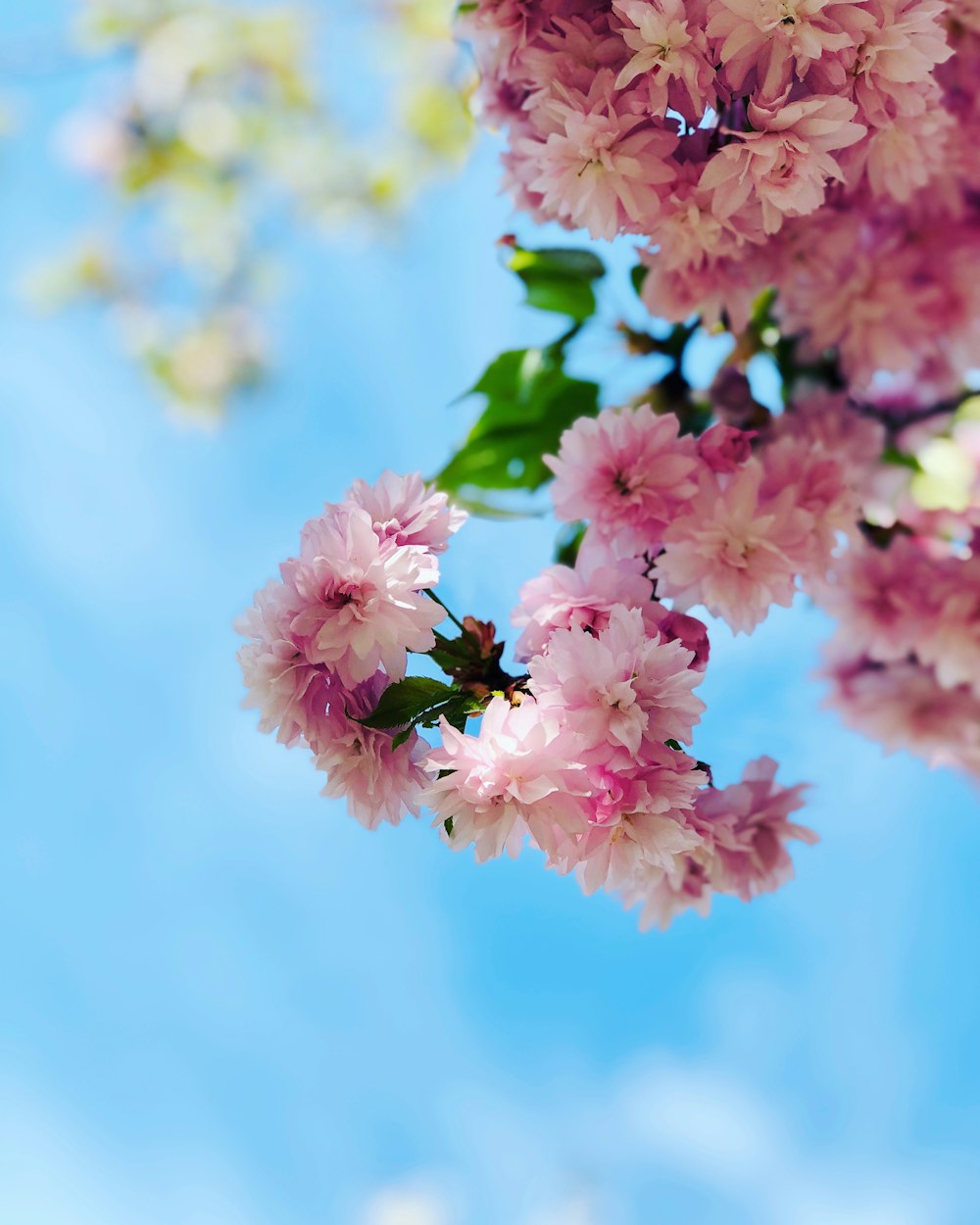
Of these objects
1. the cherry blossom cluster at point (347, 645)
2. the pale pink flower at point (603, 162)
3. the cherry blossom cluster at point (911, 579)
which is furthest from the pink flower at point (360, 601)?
the cherry blossom cluster at point (911, 579)

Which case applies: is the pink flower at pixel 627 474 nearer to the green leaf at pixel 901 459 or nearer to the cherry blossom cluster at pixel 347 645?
the cherry blossom cluster at pixel 347 645

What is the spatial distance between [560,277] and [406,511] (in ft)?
1.29

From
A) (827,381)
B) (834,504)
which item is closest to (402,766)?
(834,504)

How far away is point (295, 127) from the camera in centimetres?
202

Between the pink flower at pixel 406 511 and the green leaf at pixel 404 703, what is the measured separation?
7 centimetres

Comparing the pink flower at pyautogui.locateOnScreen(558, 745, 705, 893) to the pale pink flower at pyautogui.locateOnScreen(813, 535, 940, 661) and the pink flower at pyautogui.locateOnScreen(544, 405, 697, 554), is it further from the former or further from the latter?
the pale pink flower at pyautogui.locateOnScreen(813, 535, 940, 661)

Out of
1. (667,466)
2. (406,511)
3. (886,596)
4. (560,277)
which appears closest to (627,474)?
(667,466)

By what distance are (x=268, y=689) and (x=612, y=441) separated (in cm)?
26

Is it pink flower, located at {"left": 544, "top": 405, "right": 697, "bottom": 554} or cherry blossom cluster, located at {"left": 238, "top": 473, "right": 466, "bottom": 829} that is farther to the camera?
pink flower, located at {"left": 544, "top": 405, "right": 697, "bottom": 554}

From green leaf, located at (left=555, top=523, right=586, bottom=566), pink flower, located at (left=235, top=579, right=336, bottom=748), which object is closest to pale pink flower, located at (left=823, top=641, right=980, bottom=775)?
green leaf, located at (left=555, top=523, right=586, bottom=566)

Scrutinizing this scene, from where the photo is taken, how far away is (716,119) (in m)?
0.59

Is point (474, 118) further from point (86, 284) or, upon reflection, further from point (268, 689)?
point (86, 284)

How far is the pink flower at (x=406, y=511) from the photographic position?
0.53 meters

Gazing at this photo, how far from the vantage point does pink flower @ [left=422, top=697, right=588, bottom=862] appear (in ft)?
1.55
